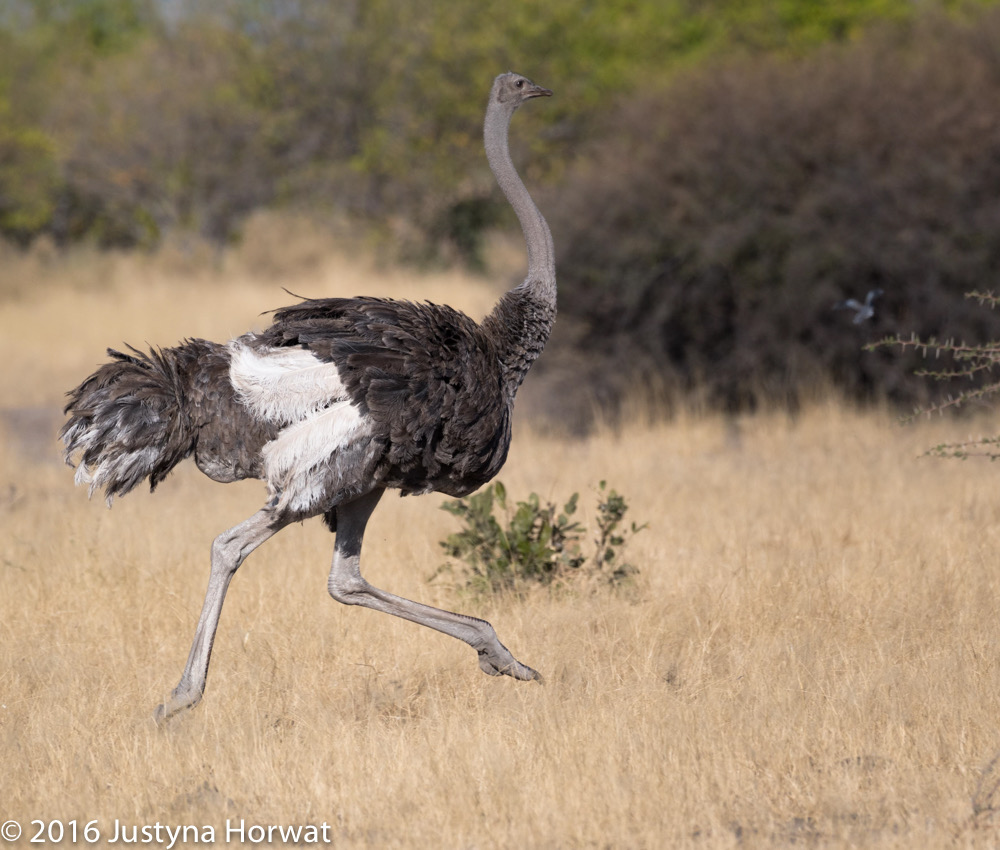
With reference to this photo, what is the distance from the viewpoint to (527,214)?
209 inches

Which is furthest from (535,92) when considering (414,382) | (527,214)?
(414,382)

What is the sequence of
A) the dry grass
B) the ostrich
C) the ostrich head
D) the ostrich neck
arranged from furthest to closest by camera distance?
1. the ostrich head
2. the ostrich neck
3. the ostrich
4. the dry grass

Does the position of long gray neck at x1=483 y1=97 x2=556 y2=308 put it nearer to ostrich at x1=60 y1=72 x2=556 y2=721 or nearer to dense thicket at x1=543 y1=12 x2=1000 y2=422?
ostrich at x1=60 y1=72 x2=556 y2=721

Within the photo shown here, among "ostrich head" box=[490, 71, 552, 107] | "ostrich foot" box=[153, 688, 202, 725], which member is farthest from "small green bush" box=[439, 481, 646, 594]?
"ostrich foot" box=[153, 688, 202, 725]

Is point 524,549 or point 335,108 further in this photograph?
point 335,108

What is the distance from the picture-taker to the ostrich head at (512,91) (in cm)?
564

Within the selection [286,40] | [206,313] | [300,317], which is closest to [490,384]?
[300,317]

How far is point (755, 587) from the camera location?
19.1 feet

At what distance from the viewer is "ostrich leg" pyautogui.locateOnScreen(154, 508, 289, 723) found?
4441mm

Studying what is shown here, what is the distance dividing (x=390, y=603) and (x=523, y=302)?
1.20 m

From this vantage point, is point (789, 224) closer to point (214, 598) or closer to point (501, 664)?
point (501, 664)

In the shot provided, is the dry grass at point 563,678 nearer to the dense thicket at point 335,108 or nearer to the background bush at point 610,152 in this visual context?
the background bush at point 610,152

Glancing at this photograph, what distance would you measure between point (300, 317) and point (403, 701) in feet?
4.51

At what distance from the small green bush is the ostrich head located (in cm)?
161
